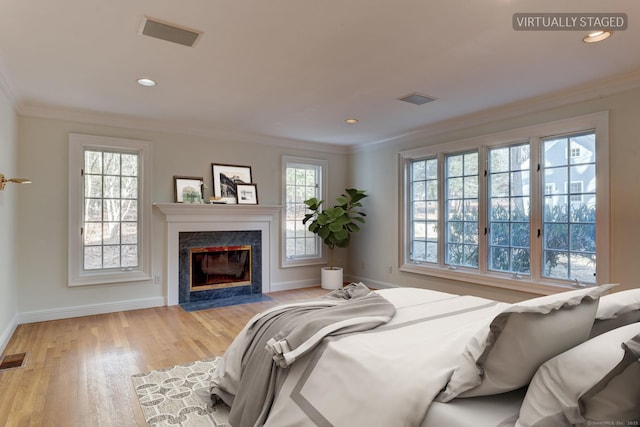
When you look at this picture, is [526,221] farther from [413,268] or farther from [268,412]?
[268,412]

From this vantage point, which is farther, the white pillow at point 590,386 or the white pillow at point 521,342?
the white pillow at point 521,342

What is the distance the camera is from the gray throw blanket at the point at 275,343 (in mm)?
1715

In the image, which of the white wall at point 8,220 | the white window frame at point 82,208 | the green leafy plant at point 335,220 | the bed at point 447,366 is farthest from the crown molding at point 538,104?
the white wall at point 8,220

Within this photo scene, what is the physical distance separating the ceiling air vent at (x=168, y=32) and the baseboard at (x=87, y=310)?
11.3 feet

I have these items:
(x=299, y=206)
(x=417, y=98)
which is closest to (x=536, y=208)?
(x=417, y=98)

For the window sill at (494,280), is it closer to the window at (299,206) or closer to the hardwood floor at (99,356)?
the window at (299,206)

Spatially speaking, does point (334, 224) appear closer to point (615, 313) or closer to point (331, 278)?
point (331, 278)

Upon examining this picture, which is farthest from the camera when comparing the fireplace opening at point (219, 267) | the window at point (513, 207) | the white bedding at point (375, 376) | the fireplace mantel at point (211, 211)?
the fireplace opening at point (219, 267)

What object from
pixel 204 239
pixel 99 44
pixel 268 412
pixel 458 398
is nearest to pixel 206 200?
pixel 204 239

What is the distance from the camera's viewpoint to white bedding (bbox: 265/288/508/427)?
1244 mm

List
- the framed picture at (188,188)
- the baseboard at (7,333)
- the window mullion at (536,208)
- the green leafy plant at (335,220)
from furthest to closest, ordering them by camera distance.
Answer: the green leafy plant at (335,220), the framed picture at (188,188), the window mullion at (536,208), the baseboard at (7,333)

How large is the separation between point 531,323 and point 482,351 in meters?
0.19

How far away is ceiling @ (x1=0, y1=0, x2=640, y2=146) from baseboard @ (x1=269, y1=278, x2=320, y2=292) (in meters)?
2.74
